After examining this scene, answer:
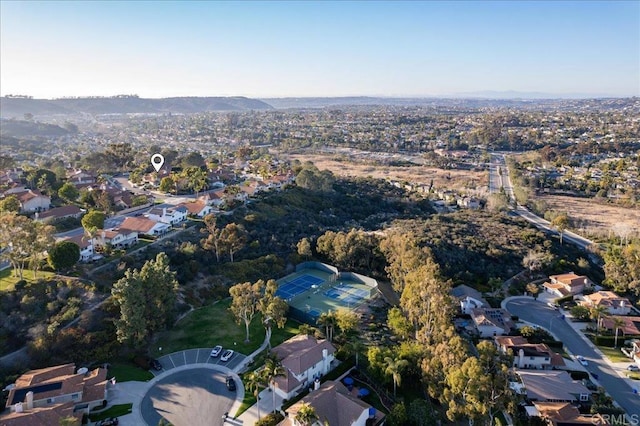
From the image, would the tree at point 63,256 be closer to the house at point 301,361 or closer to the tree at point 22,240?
the tree at point 22,240

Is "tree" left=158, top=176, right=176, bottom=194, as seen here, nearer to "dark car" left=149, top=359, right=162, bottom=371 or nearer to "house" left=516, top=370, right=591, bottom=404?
"dark car" left=149, top=359, right=162, bottom=371

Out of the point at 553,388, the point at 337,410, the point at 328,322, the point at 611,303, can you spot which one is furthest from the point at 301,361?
the point at 611,303

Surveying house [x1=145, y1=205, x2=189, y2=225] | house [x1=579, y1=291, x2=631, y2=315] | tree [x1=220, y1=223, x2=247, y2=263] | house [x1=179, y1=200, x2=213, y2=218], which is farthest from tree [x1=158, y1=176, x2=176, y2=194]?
house [x1=579, y1=291, x2=631, y2=315]

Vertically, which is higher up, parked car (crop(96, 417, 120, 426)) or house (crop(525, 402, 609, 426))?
parked car (crop(96, 417, 120, 426))

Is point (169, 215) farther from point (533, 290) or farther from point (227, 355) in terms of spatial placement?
point (533, 290)

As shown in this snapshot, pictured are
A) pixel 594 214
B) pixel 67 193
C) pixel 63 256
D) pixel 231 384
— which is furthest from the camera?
pixel 594 214

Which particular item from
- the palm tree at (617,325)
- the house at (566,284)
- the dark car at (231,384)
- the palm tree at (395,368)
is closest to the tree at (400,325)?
the palm tree at (395,368)

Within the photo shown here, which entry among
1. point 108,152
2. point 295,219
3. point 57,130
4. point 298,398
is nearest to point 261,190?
point 295,219
